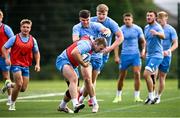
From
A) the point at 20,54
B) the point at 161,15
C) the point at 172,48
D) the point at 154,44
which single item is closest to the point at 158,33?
the point at 154,44

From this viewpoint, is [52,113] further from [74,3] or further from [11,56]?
[74,3]

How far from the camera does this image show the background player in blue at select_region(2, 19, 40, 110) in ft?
56.4

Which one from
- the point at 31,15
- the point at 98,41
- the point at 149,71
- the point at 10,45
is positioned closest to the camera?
the point at 98,41

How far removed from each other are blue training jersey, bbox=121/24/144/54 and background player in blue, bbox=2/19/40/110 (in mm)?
3644

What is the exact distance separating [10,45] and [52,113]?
6.70 feet

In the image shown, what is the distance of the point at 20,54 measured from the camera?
17.5 metres

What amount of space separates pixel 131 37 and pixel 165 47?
0.90 m

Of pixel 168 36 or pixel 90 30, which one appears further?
pixel 168 36

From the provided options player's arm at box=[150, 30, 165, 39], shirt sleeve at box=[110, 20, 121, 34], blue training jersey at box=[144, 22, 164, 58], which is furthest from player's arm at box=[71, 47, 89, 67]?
blue training jersey at box=[144, 22, 164, 58]

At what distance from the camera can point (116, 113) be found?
1587cm

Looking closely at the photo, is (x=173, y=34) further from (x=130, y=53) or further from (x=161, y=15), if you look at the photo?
(x=130, y=53)

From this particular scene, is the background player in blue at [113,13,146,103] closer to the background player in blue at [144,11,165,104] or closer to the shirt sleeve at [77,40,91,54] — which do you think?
the background player in blue at [144,11,165,104]

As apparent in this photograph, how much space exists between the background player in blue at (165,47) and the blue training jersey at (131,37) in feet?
2.11

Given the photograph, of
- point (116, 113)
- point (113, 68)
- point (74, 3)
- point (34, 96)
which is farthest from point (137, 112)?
point (74, 3)
